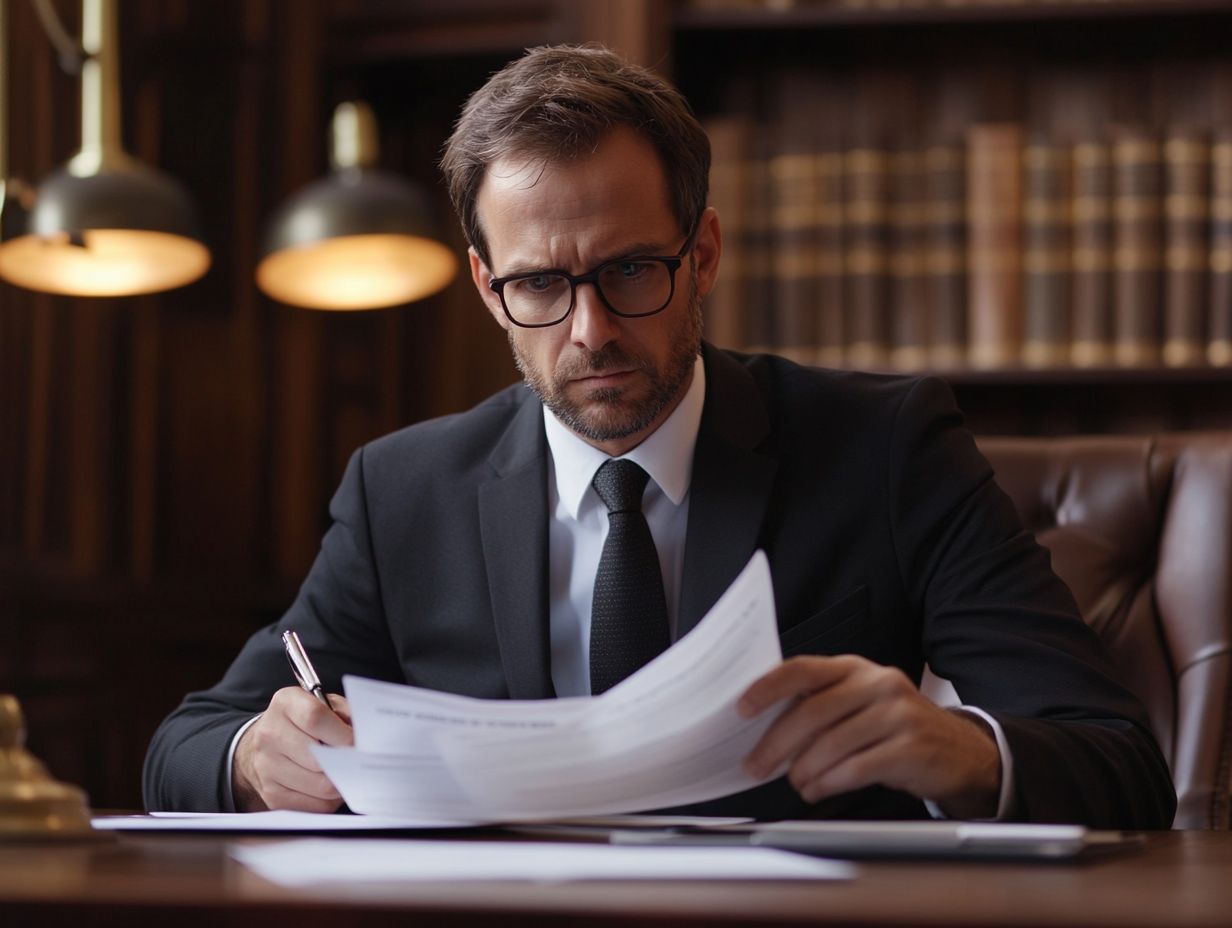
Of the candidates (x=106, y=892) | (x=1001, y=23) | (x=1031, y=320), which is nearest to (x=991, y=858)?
(x=106, y=892)

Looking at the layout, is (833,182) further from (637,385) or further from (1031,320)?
(637,385)

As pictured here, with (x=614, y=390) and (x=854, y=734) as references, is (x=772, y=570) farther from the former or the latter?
(x=854, y=734)

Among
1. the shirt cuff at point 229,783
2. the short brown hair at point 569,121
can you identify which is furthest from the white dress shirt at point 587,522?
the shirt cuff at point 229,783

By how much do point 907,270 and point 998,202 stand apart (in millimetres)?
185

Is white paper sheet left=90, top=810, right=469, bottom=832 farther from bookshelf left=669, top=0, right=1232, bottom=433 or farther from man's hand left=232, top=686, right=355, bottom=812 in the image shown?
bookshelf left=669, top=0, right=1232, bottom=433

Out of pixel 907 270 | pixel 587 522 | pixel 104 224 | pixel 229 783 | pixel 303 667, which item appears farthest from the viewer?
pixel 907 270

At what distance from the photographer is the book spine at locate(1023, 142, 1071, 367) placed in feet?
8.14

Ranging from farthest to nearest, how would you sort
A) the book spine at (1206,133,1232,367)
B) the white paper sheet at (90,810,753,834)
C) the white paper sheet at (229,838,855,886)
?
1. the book spine at (1206,133,1232,367)
2. the white paper sheet at (90,810,753,834)
3. the white paper sheet at (229,838,855,886)

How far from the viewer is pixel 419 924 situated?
2.30ft

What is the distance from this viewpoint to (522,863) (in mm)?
824

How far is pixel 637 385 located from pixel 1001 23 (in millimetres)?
1511

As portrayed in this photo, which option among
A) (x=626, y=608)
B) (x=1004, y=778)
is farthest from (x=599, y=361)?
(x=1004, y=778)

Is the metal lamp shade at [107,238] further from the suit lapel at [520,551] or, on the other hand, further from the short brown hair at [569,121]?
the suit lapel at [520,551]

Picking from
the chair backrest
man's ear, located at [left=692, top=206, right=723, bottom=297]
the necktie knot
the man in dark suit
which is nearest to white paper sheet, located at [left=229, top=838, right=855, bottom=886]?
the man in dark suit
